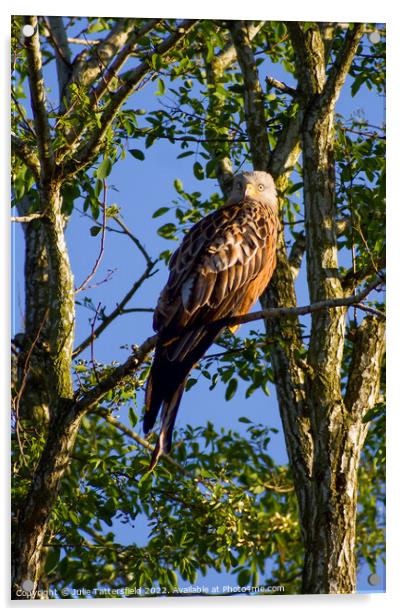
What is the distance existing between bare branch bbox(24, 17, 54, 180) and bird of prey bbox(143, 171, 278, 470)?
64 centimetres

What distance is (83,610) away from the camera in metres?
4.00

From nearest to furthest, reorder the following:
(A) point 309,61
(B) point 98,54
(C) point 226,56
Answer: (B) point 98,54 → (A) point 309,61 → (C) point 226,56

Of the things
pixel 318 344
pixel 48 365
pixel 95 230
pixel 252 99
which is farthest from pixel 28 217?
pixel 318 344

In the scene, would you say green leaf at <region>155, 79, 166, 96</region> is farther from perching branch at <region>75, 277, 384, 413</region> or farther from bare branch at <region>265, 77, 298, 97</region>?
perching branch at <region>75, 277, 384, 413</region>

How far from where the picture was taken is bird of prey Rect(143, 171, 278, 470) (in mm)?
4086

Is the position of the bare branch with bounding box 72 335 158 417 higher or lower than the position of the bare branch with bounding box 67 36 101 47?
lower

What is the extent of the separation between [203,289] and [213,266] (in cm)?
12

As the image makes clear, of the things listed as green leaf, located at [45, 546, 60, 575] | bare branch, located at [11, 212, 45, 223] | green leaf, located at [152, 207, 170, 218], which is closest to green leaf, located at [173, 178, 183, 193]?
green leaf, located at [152, 207, 170, 218]

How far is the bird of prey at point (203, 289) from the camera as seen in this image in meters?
4.09

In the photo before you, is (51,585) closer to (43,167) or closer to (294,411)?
(294,411)

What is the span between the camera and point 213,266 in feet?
13.9

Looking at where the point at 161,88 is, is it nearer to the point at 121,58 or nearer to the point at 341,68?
the point at 121,58

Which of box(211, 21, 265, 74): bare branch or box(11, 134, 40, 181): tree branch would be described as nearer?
box(11, 134, 40, 181): tree branch
